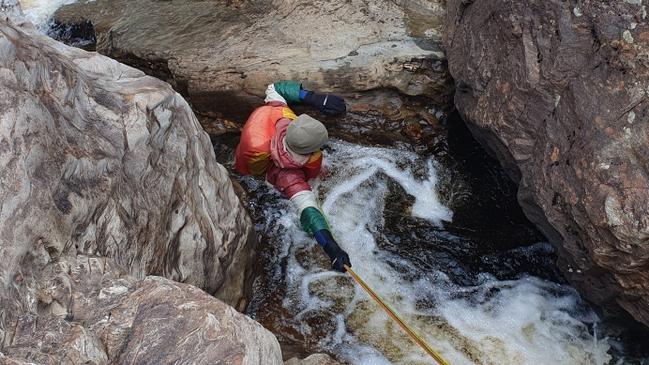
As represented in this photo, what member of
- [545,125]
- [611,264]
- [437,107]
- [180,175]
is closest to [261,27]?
[437,107]

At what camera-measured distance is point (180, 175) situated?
4184 millimetres

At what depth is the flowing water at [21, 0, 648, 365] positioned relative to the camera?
4832 millimetres

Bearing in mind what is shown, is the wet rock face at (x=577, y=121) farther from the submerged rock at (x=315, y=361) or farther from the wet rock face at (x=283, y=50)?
the submerged rock at (x=315, y=361)

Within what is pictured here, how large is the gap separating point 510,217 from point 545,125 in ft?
5.43

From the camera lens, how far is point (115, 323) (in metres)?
2.77

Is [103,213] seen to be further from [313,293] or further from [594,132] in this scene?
[594,132]

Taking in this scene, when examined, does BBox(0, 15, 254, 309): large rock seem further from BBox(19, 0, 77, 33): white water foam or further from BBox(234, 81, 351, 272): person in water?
BBox(19, 0, 77, 33): white water foam

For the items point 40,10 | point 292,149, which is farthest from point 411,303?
point 40,10

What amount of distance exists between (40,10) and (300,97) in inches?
212

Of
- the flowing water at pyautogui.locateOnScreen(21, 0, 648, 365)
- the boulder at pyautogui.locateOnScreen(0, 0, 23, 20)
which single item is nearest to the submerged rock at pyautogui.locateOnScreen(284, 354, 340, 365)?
the flowing water at pyautogui.locateOnScreen(21, 0, 648, 365)

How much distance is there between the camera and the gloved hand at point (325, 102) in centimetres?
581

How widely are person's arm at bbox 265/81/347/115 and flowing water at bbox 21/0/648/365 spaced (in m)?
0.80

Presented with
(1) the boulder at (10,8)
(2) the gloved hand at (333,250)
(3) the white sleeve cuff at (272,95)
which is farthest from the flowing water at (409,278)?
(1) the boulder at (10,8)

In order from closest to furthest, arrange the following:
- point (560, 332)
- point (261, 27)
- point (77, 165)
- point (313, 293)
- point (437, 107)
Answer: point (77, 165), point (560, 332), point (313, 293), point (437, 107), point (261, 27)
